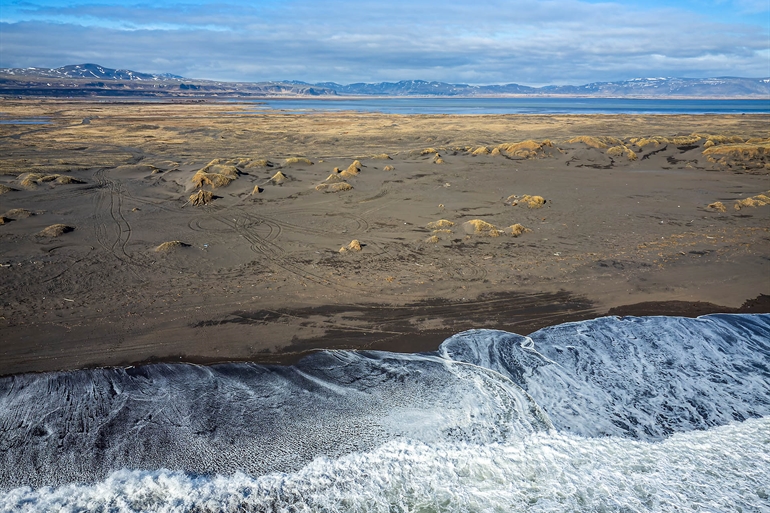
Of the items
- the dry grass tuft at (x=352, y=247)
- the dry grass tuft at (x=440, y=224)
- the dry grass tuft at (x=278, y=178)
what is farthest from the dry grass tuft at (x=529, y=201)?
the dry grass tuft at (x=278, y=178)

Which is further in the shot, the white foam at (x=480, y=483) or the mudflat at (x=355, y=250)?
the mudflat at (x=355, y=250)

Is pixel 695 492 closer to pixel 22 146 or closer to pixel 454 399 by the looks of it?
pixel 454 399

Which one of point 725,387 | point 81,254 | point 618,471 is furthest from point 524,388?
point 81,254

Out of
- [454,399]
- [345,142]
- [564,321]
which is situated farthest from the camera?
[345,142]

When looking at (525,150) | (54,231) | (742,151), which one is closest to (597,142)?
(525,150)

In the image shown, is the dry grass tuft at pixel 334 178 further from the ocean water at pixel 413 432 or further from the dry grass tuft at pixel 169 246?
the ocean water at pixel 413 432

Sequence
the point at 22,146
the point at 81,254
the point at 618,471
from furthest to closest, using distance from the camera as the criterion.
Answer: the point at 22,146 → the point at 81,254 → the point at 618,471
